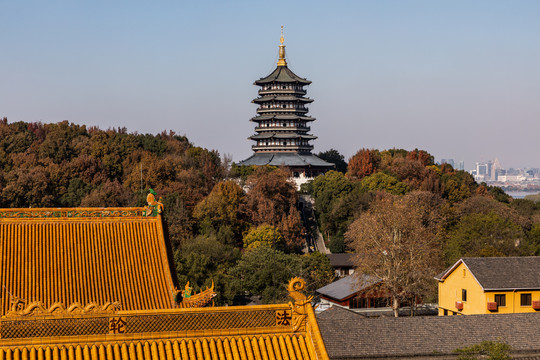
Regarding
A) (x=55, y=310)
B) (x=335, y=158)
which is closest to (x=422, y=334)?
(x=55, y=310)

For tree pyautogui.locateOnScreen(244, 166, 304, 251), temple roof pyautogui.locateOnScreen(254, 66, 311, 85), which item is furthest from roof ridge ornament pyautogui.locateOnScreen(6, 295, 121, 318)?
temple roof pyautogui.locateOnScreen(254, 66, 311, 85)

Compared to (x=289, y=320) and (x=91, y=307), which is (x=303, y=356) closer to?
(x=289, y=320)

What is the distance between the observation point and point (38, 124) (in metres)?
84.8

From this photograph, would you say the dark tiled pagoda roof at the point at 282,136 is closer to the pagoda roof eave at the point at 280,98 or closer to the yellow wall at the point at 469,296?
the pagoda roof eave at the point at 280,98

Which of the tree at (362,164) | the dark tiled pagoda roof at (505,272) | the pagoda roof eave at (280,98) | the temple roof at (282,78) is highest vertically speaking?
the temple roof at (282,78)

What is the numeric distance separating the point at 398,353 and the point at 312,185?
53.8 m

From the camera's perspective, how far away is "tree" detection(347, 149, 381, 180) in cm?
8631

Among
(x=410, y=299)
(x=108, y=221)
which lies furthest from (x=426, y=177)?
(x=108, y=221)

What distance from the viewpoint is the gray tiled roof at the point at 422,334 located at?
2752 cm

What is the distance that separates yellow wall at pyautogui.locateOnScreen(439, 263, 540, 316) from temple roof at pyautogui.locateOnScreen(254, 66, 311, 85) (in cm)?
5122

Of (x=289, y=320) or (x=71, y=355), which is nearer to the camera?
(x=71, y=355)

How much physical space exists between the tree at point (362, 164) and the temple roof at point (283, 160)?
2311 mm

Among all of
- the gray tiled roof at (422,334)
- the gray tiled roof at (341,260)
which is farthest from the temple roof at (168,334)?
the gray tiled roof at (341,260)

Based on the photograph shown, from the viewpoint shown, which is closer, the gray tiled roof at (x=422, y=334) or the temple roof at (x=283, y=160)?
the gray tiled roof at (x=422, y=334)
